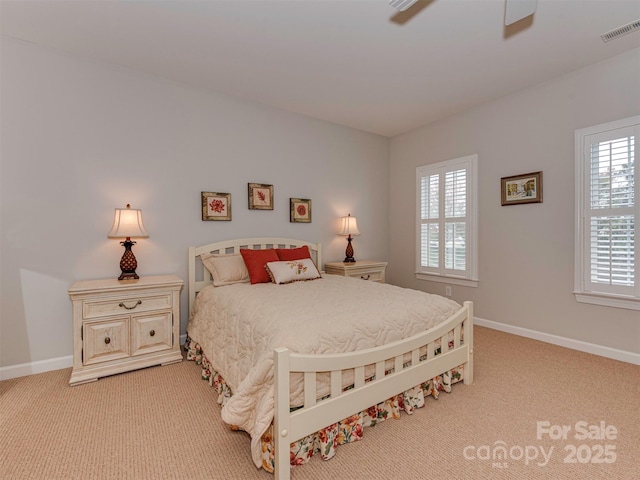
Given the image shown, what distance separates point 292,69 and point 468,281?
125 inches

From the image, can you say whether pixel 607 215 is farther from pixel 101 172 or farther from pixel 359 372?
pixel 101 172

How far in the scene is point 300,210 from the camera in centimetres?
406

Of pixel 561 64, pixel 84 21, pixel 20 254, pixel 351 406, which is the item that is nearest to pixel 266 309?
pixel 351 406

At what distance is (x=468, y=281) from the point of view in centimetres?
399

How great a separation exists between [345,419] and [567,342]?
2.70 metres

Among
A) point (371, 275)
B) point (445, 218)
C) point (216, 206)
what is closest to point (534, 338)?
point (445, 218)

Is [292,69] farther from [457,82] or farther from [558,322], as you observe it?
[558,322]

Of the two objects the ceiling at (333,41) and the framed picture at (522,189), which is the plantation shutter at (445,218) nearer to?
the framed picture at (522,189)

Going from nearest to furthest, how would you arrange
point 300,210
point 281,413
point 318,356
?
point 281,413 → point 318,356 → point 300,210

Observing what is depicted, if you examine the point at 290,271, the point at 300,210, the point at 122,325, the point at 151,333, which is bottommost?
the point at 151,333

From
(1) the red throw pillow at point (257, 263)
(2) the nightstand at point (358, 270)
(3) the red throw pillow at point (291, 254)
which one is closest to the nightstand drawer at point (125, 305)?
(1) the red throw pillow at point (257, 263)

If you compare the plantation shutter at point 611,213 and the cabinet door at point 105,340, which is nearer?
the cabinet door at point 105,340

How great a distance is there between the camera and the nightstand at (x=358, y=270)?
13.2 ft

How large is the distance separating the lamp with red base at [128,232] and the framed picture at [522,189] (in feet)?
12.5
